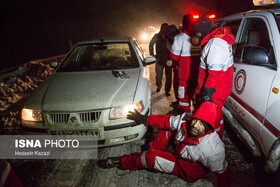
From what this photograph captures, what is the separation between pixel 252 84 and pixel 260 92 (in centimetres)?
Result: 19

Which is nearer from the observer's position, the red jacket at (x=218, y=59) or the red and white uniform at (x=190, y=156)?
the red and white uniform at (x=190, y=156)

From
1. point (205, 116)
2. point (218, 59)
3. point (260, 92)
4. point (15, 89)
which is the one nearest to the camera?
point (205, 116)

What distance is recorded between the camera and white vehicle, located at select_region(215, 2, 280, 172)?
173 cm

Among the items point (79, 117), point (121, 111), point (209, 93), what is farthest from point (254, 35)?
point (79, 117)

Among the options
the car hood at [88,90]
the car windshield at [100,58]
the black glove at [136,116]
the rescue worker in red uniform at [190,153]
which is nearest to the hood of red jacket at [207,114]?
the rescue worker in red uniform at [190,153]

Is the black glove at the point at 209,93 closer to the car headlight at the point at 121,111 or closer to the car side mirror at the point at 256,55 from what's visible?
the car side mirror at the point at 256,55

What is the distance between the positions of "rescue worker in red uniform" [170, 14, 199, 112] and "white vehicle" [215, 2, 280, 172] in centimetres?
69

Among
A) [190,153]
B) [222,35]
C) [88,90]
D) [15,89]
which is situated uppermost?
[222,35]

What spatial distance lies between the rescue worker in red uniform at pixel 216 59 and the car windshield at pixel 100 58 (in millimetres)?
1300

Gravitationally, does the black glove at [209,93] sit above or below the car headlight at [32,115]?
above

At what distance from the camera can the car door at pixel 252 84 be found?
1912 millimetres

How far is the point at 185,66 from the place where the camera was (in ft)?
10.0

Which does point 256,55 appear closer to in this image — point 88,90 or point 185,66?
point 185,66

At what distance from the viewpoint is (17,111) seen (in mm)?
3844
